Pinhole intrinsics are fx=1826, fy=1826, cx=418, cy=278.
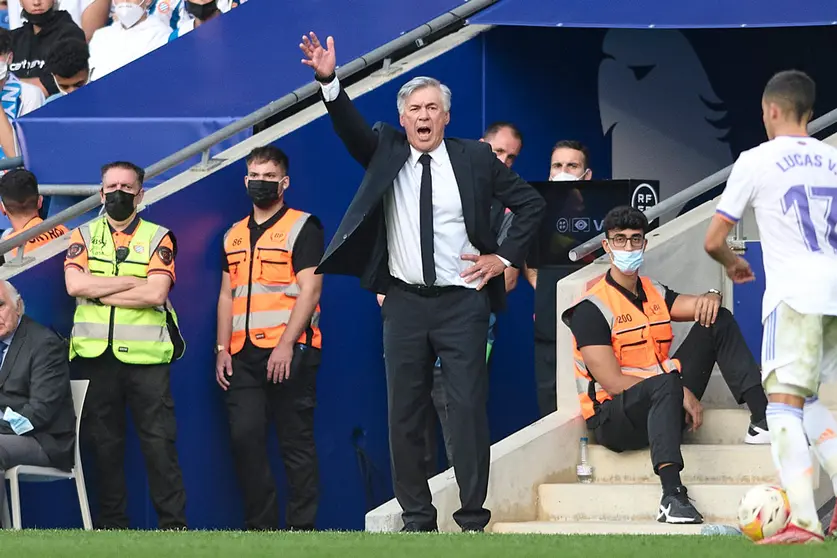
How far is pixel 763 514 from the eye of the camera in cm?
662

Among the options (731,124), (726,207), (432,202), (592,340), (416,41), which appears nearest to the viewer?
(726,207)

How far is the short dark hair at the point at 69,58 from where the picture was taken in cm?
1272

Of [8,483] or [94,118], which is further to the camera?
[94,118]

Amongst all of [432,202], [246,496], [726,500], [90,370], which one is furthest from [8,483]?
[726,500]

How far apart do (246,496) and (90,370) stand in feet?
3.95

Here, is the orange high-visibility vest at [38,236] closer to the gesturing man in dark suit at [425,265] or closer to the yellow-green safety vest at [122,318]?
the yellow-green safety vest at [122,318]

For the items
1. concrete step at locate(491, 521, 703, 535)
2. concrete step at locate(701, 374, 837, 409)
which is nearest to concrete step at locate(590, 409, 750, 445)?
concrete step at locate(701, 374, 837, 409)

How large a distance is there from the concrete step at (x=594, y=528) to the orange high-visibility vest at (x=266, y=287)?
187cm

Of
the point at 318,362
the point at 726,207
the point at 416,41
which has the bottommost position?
the point at 318,362

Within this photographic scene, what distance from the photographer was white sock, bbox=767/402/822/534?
663 cm

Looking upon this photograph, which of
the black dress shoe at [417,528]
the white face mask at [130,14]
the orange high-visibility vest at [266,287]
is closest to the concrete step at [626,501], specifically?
the black dress shoe at [417,528]

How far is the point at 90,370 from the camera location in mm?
9734

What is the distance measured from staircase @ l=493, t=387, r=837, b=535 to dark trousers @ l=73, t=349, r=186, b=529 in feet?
6.26

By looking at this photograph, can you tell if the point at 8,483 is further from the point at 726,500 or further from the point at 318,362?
the point at 726,500
